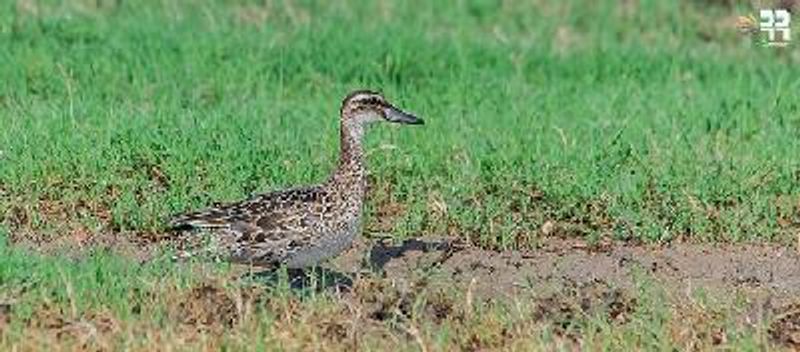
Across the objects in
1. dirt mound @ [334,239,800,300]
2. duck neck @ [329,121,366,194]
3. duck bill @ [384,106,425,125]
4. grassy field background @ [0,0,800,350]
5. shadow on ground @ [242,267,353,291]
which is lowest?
dirt mound @ [334,239,800,300]

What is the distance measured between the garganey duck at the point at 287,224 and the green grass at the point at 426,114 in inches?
41.1

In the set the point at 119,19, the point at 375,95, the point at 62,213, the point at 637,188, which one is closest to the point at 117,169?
the point at 62,213

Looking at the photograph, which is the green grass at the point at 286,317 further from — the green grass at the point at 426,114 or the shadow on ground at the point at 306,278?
the green grass at the point at 426,114

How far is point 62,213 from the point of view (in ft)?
37.3

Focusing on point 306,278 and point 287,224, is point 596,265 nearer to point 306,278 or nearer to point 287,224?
point 306,278

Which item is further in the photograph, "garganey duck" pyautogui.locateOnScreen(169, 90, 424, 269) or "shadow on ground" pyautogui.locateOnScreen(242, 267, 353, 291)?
"garganey duck" pyautogui.locateOnScreen(169, 90, 424, 269)

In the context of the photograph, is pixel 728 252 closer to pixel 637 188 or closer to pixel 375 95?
pixel 637 188

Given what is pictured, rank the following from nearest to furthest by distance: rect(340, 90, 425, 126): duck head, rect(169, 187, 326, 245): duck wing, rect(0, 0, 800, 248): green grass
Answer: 1. rect(169, 187, 326, 245): duck wing
2. rect(340, 90, 425, 126): duck head
3. rect(0, 0, 800, 248): green grass

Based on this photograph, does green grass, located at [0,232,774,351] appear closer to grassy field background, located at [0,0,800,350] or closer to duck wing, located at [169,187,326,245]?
grassy field background, located at [0,0,800,350]

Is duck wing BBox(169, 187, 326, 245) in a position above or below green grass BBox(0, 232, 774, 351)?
above

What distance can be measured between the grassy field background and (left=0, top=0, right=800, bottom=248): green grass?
0.8 inches

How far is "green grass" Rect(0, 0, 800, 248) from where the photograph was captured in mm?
11625

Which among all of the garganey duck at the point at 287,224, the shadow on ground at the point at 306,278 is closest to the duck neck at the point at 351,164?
the garganey duck at the point at 287,224

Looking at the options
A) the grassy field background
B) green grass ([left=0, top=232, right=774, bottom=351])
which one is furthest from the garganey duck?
the grassy field background
